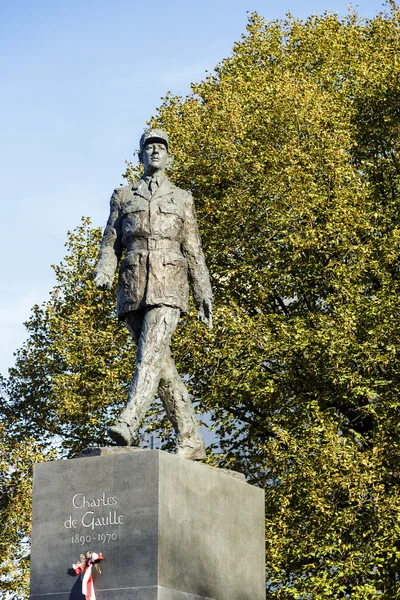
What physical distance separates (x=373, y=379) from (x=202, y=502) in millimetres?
11216

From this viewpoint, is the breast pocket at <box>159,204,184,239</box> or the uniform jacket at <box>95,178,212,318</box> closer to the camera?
the uniform jacket at <box>95,178,212,318</box>

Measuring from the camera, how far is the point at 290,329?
2259cm

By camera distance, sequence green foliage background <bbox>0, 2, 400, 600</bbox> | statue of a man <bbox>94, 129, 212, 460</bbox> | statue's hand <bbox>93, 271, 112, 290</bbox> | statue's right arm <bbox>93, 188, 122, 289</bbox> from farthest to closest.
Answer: green foliage background <bbox>0, 2, 400, 600</bbox>
statue's right arm <bbox>93, 188, 122, 289</bbox>
statue's hand <bbox>93, 271, 112, 290</bbox>
statue of a man <bbox>94, 129, 212, 460</bbox>

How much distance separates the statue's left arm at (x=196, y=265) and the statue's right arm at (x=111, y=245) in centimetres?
67

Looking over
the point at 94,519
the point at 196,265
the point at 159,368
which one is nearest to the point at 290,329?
the point at 196,265

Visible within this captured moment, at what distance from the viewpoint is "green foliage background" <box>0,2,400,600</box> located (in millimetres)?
20516

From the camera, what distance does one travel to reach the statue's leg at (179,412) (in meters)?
11.5

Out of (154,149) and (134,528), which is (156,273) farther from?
(134,528)

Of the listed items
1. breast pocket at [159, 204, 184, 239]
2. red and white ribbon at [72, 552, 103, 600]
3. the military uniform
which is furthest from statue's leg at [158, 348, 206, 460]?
red and white ribbon at [72, 552, 103, 600]

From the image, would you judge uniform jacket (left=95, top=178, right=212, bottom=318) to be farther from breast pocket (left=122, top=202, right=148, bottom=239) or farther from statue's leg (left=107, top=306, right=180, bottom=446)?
statue's leg (left=107, top=306, right=180, bottom=446)

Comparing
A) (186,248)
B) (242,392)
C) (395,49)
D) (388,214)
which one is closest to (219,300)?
(242,392)

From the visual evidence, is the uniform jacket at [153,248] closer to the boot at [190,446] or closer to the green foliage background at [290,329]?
the boot at [190,446]

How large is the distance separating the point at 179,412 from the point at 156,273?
1.35 m

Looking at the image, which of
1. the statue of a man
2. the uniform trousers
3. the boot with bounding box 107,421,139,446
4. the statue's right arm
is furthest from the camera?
the statue's right arm
